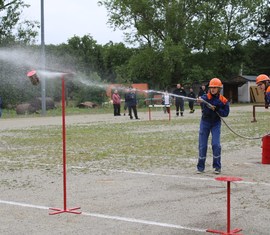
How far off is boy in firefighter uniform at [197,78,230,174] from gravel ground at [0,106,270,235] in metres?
0.31

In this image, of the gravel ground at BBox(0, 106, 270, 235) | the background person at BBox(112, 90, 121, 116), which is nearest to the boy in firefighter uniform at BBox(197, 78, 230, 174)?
the gravel ground at BBox(0, 106, 270, 235)

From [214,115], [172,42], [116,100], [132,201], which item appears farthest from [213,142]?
[172,42]

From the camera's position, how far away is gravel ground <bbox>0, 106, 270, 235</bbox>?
6.41 meters

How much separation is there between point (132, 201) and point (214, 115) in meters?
3.29

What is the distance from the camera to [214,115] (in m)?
10.5

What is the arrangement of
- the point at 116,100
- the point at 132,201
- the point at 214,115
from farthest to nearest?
1. the point at 116,100
2. the point at 214,115
3. the point at 132,201

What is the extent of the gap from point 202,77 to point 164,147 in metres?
47.9

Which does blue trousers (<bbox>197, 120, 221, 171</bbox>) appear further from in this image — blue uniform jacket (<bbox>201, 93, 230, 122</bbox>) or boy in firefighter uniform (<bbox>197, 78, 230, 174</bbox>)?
blue uniform jacket (<bbox>201, 93, 230, 122</bbox>)

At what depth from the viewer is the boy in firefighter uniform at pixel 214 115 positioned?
10.4 m

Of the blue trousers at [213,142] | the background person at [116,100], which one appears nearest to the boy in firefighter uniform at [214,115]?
the blue trousers at [213,142]

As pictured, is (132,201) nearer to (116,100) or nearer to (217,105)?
(217,105)

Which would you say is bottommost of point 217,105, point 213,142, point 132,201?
point 132,201

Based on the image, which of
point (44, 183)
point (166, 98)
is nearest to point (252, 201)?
point (44, 183)

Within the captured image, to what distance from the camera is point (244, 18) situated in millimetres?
67750
